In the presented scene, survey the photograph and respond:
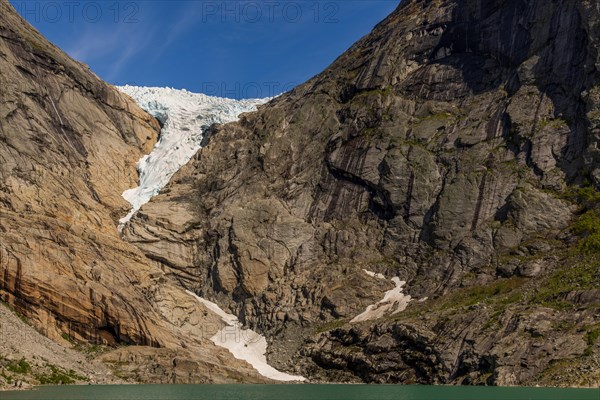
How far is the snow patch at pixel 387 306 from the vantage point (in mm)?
120894

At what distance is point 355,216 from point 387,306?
25150 millimetres

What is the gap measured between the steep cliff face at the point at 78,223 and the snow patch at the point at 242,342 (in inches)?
87.5

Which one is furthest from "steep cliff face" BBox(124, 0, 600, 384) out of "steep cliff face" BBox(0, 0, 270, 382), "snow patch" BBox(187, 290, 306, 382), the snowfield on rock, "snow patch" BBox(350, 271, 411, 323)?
"steep cliff face" BBox(0, 0, 270, 382)

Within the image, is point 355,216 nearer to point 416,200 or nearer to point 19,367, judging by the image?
point 416,200

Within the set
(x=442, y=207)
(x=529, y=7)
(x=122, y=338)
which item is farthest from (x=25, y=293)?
(x=529, y=7)

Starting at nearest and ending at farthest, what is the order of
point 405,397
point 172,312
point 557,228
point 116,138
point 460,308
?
point 405,397 → point 460,308 → point 557,228 → point 172,312 → point 116,138

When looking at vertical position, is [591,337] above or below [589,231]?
below

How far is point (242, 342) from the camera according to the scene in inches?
5064

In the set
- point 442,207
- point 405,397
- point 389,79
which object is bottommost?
point 405,397

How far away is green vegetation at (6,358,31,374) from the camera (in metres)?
81.3

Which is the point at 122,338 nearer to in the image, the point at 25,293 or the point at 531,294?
the point at 25,293

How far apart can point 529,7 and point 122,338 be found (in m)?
101

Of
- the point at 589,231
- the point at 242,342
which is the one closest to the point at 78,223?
the point at 242,342

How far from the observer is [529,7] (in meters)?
144
